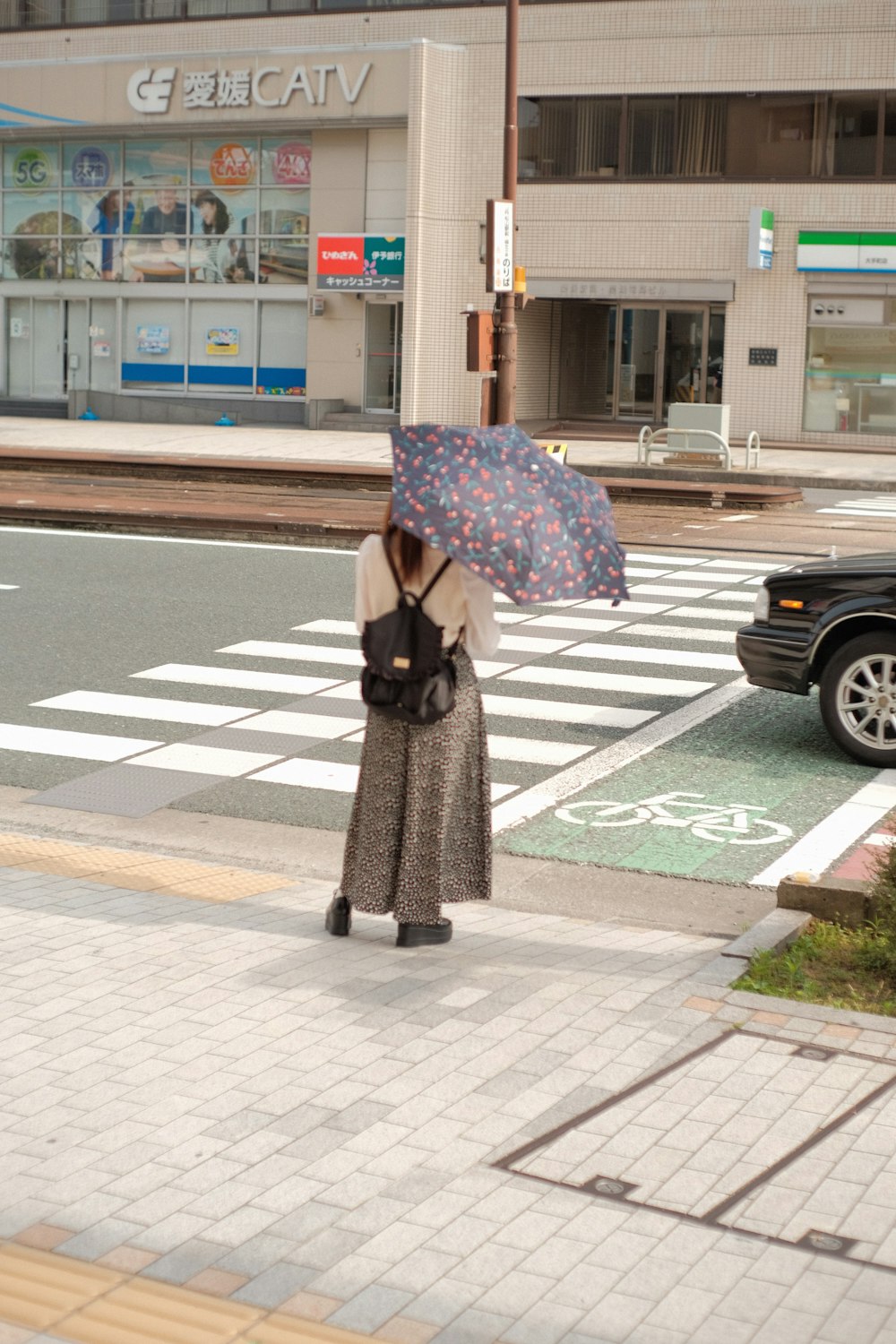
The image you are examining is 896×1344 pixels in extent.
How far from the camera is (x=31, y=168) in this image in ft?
140

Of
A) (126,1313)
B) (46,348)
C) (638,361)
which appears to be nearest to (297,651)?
(126,1313)

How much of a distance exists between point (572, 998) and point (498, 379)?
19968mm

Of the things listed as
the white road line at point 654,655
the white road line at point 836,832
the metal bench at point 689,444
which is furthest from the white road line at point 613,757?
the metal bench at point 689,444

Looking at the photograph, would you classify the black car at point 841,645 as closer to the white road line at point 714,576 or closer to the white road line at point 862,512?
the white road line at point 714,576

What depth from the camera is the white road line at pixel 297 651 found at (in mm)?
12312

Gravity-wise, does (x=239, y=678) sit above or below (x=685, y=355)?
below

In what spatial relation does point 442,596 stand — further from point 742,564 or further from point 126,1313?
point 742,564

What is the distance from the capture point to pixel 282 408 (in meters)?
40.2

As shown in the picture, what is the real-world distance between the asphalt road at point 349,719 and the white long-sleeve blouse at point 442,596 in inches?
87.4

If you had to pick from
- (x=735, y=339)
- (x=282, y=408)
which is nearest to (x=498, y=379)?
(x=735, y=339)

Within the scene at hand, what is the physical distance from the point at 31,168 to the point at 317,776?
37.2 meters

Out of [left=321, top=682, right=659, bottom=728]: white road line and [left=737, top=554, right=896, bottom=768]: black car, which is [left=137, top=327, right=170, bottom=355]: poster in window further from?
[left=737, top=554, right=896, bottom=768]: black car

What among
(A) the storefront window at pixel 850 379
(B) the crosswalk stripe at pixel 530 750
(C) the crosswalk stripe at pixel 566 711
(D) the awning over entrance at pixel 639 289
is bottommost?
(B) the crosswalk stripe at pixel 530 750

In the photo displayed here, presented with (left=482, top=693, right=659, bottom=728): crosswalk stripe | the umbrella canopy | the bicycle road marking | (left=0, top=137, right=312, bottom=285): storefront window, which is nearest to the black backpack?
the umbrella canopy
